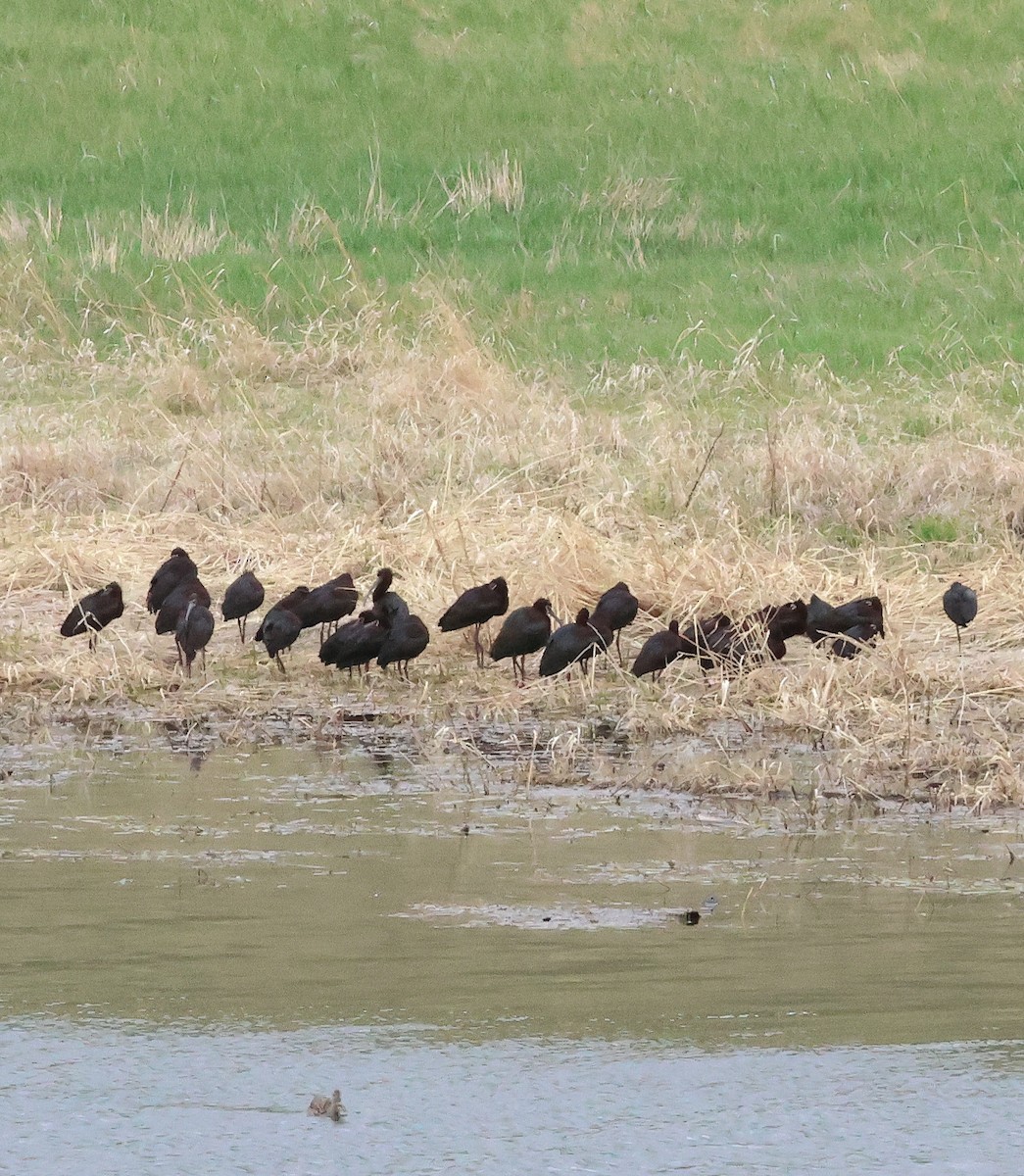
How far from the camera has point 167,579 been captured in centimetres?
1019

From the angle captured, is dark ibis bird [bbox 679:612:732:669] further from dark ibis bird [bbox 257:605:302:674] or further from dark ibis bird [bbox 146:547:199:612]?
dark ibis bird [bbox 146:547:199:612]

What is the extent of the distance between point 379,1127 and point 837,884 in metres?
2.09

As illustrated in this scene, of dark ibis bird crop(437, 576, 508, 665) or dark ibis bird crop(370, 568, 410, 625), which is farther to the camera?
dark ibis bird crop(437, 576, 508, 665)

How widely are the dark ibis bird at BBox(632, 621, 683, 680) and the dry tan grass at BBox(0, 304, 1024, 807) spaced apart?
3.9 inches

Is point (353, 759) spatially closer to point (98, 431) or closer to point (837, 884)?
point (837, 884)

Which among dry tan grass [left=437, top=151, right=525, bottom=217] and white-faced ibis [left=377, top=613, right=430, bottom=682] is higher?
dry tan grass [left=437, top=151, right=525, bottom=217]

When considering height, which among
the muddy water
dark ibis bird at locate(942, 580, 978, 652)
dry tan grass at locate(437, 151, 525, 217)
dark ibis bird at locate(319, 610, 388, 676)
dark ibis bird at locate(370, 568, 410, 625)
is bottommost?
the muddy water

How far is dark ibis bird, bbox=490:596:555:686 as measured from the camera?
30.5ft

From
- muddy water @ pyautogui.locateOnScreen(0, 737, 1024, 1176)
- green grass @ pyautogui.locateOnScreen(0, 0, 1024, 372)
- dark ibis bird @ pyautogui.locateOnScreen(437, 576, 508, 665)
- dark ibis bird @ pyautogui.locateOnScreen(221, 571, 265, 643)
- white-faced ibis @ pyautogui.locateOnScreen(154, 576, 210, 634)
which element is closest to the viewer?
muddy water @ pyautogui.locateOnScreen(0, 737, 1024, 1176)

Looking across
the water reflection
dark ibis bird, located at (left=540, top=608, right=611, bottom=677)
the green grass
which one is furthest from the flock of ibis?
the green grass

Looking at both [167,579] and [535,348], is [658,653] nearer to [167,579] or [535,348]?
[167,579]

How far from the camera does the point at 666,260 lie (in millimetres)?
19031

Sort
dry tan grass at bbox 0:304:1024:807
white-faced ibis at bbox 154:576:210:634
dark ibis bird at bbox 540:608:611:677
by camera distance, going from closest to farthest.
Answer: dry tan grass at bbox 0:304:1024:807, dark ibis bird at bbox 540:608:611:677, white-faced ibis at bbox 154:576:210:634

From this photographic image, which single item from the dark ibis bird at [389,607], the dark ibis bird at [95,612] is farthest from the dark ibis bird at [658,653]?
the dark ibis bird at [95,612]
